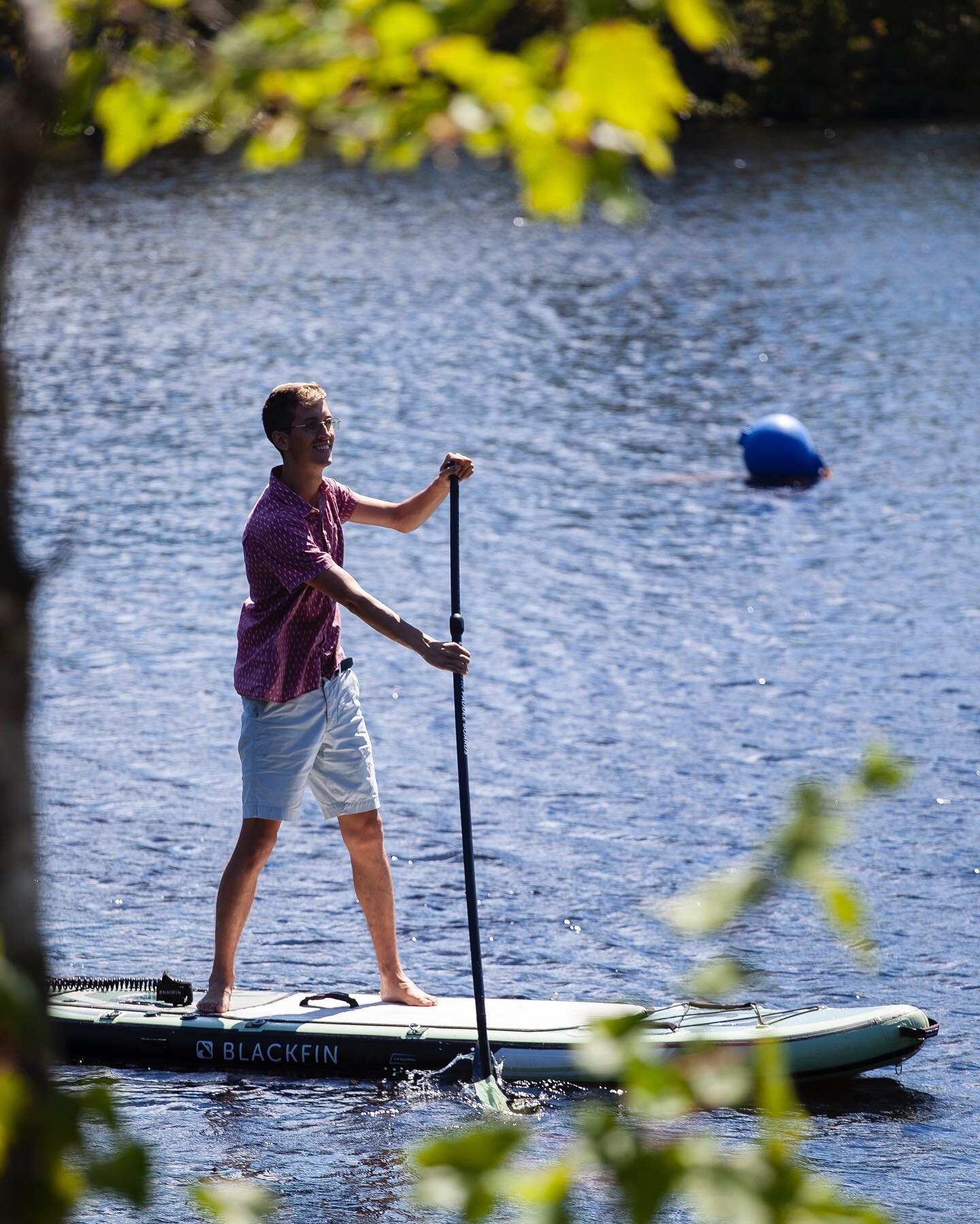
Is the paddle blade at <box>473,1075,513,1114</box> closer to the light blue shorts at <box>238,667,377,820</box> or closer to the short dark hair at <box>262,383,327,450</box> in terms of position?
the light blue shorts at <box>238,667,377,820</box>

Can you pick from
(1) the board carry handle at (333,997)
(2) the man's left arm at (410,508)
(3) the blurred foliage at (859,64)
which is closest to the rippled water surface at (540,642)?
(1) the board carry handle at (333,997)

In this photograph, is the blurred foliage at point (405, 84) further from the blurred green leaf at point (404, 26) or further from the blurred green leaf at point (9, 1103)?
the blurred green leaf at point (9, 1103)

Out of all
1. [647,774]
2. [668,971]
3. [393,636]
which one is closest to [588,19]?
[393,636]

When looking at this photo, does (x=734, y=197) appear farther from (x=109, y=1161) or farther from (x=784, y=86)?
(x=109, y=1161)

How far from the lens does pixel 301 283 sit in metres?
28.0

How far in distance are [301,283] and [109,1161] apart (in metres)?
27.0

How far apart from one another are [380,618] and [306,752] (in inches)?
24.8

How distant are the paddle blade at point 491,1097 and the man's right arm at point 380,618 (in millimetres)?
1421

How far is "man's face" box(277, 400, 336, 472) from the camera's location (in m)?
5.72

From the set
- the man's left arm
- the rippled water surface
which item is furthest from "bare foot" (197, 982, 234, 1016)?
the man's left arm

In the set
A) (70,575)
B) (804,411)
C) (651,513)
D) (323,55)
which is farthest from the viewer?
(804,411)

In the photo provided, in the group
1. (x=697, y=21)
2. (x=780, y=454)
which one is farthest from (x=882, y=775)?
(x=780, y=454)

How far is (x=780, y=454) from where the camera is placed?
610 inches

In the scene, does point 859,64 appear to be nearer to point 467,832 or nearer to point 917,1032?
point 467,832
